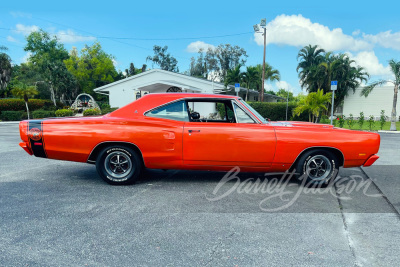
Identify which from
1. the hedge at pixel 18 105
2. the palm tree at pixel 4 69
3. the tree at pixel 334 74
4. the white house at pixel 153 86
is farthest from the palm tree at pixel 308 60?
the palm tree at pixel 4 69

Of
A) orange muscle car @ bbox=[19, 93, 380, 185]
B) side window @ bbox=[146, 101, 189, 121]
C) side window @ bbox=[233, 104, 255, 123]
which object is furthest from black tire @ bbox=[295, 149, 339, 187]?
side window @ bbox=[146, 101, 189, 121]

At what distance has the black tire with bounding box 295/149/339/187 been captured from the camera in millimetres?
4605

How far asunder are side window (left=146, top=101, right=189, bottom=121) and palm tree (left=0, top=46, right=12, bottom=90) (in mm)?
48649

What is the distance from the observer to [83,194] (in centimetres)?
429

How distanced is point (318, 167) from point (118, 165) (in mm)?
3311

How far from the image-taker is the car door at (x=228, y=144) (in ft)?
14.6

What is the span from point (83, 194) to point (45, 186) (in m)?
0.90

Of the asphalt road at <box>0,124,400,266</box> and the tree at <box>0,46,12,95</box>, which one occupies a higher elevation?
the tree at <box>0,46,12,95</box>

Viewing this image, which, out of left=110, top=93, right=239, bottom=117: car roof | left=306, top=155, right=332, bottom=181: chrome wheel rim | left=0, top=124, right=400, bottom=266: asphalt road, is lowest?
left=0, top=124, right=400, bottom=266: asphalt road

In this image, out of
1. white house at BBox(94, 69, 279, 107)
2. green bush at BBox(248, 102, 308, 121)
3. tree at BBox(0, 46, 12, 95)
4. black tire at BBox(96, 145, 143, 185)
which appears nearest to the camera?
black tire at BBox(96, 145, 143, 185)

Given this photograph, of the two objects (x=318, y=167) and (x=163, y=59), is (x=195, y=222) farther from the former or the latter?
(x=163, y=59)

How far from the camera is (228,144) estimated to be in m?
4.46

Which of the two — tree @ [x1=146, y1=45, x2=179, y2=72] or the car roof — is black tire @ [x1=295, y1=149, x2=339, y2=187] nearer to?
the car roof

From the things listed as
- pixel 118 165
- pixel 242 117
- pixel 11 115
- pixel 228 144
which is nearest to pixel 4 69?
pixel 11 115
